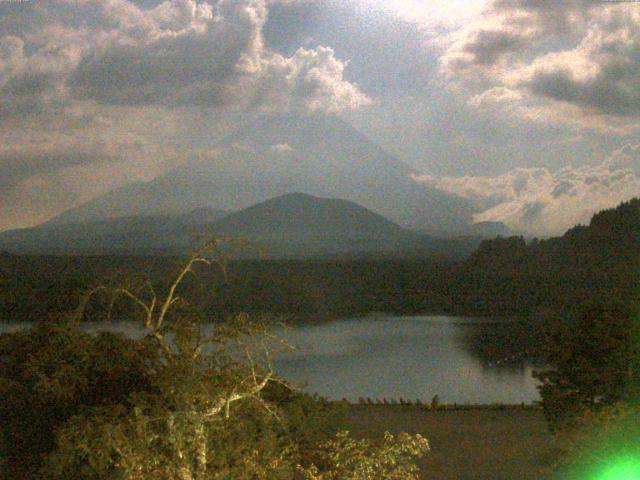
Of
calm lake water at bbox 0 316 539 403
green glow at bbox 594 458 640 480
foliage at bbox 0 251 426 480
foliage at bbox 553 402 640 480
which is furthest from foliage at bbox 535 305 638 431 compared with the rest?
calm lake water at bbox 0 316 539 403

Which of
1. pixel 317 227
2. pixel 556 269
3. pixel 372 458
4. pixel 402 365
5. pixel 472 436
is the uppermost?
pixel 317 227

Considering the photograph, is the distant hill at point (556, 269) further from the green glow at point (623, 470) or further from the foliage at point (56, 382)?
the foliage at point (56, 382)

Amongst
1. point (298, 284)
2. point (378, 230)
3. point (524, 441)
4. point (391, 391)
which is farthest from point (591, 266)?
point (378, 230)

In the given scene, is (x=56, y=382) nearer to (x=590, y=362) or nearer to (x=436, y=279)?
(x=590, y=362)

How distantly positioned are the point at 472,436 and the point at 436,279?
143 feet

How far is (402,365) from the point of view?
100 feet

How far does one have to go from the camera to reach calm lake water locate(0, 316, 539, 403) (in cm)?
2462

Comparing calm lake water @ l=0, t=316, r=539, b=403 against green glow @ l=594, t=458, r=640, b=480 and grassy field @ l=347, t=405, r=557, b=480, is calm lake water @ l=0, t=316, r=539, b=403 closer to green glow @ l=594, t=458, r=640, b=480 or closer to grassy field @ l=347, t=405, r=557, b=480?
grassy field @ l=347, t=405, r=557, b=480

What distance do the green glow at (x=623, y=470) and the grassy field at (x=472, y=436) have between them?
113 inches

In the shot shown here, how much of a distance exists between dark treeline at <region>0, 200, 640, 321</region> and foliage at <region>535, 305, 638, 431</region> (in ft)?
97.2

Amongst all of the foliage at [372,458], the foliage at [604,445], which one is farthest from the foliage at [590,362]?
the foliage at [372,458]

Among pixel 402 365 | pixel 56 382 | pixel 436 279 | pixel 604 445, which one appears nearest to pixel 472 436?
pixel 604 445

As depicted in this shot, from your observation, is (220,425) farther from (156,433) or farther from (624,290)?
(624,290)

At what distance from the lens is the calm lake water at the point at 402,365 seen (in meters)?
24.6
